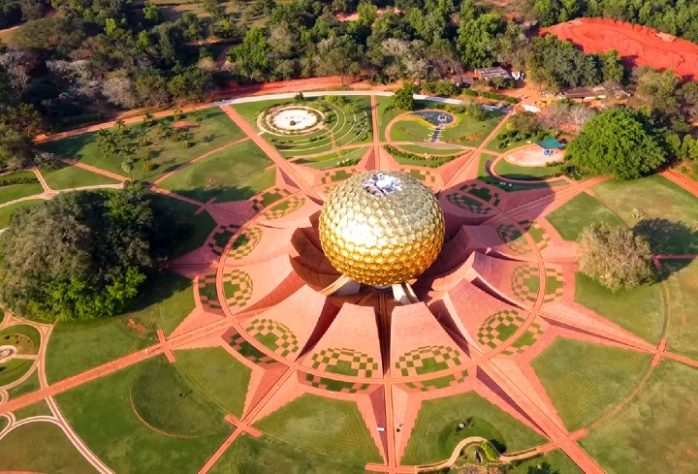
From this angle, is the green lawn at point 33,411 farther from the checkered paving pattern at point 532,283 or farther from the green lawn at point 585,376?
the checkered paving pattern at point 532,283

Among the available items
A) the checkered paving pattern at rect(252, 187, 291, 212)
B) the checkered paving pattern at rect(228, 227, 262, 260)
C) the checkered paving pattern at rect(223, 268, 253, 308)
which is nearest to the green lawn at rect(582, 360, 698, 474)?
the checkered paving pattern at rect(223, 268, 253, 308)

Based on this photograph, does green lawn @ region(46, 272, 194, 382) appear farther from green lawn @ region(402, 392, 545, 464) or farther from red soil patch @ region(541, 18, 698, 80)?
red soil patch @ region(541, 18, 698, 80)

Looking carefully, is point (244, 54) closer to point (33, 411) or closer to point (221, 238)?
point (221, 238)

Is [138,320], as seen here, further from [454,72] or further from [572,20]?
[572,20]

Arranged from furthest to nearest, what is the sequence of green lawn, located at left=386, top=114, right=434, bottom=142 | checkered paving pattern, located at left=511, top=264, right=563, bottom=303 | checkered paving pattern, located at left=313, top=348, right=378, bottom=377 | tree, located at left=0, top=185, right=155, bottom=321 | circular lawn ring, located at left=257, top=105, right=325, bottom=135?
1. circular lawn ring, located at left=257, top=105, right=325, bottom=135
2. green lawn, located at left=386, top=114, right=434, bottom=142
3. checkered paving pattern, located at left=511, top=264, right=563, bottom=303
4. tree, located at left=0, top=185, right=155, bottom=321
5. checkered paving pattern, located at left=313, top=348, right=378, bottom=377

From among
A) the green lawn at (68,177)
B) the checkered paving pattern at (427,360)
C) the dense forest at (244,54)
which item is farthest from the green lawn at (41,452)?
the dense forest at (244,54)

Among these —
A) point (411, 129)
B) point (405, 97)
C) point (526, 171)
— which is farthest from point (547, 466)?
point (405, 97)

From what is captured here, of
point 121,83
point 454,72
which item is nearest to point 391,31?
point 454,72
